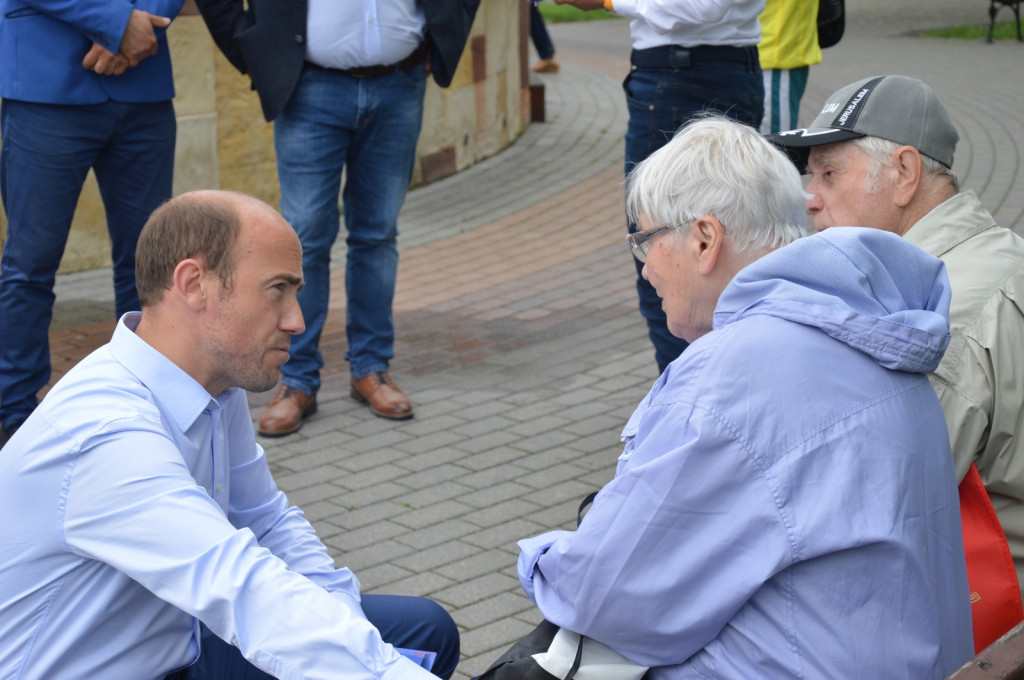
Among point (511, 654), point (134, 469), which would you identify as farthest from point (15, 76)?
point (511, 654)

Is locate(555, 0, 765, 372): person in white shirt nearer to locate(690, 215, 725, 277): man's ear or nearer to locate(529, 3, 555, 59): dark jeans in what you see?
locate(690, 215, 725, 277): man's ear

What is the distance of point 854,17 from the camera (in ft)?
58.9

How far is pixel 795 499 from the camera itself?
173 centimetres

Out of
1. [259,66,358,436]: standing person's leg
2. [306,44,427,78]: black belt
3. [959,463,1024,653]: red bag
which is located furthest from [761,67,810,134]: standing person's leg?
[959,463,1024,653]: red bag

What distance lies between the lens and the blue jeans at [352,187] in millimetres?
4594

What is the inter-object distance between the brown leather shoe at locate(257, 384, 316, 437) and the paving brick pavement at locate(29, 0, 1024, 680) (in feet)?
0.14

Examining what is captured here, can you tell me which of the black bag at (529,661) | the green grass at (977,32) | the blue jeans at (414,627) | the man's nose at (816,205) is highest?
the man's nose at (816,205)

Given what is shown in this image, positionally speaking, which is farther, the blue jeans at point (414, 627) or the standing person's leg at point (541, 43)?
the standing person's leg at point (541, 43)

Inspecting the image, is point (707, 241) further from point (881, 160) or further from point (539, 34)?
point (539, 34)

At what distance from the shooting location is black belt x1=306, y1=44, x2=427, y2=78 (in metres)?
4.58

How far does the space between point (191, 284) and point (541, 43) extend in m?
11.5

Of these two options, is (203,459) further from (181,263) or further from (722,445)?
(722,445)

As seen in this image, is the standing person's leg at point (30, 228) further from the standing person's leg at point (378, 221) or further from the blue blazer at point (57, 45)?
the standing person's leg at point (378, 221)

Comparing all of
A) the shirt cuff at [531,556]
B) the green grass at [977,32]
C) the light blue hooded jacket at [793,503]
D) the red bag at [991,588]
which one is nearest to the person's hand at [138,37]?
the shirt cuff at [531,556]
